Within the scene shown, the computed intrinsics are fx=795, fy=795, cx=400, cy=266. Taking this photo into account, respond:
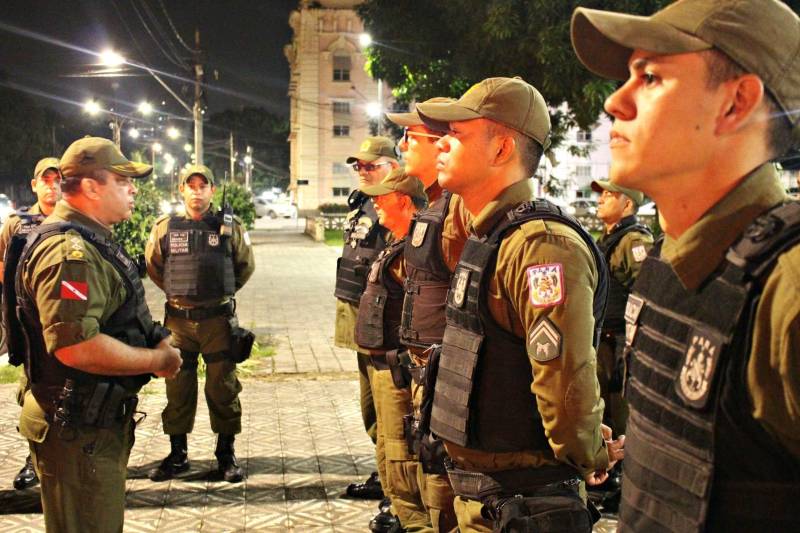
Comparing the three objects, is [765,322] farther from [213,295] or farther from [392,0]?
[392,0]

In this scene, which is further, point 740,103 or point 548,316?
point 548,316

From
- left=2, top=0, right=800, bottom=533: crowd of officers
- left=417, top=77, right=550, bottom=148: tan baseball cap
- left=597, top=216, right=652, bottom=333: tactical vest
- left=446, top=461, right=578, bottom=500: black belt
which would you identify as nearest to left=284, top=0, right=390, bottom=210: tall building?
left=597, top=216, right=652, bottom=333: tactical vest

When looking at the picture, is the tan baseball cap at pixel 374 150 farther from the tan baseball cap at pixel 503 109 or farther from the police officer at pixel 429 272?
the tan baseball cap at pixel 503 109

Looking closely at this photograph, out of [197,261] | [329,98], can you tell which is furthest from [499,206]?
[329,98]

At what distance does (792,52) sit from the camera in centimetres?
155

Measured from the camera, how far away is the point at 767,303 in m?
1.42

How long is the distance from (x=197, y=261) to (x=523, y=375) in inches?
159

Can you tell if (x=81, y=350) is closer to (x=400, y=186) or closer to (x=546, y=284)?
(x=546, y=284)

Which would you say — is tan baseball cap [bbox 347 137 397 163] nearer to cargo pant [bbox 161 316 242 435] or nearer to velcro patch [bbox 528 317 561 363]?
cargo pant [bbox 161 316 242 435]

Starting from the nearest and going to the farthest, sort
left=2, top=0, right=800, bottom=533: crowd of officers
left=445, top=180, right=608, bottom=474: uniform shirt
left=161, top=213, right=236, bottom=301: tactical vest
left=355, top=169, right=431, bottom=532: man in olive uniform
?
left=2, top=0, right=800, bottom=533: crowd of officers → left=445, top=180, right=608, bottom=474: uniform shirt → left=355, top=169, right=431, bottom=532: man in olive uniform → left=161, top=213, right=236, bottom=301: tactical vest

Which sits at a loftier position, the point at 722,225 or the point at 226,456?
the point at 722,225

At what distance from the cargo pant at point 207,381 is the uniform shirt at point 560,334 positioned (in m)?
3.62

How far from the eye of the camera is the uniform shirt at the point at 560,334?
98.2 inches

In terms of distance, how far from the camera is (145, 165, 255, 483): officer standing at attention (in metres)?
6.02
